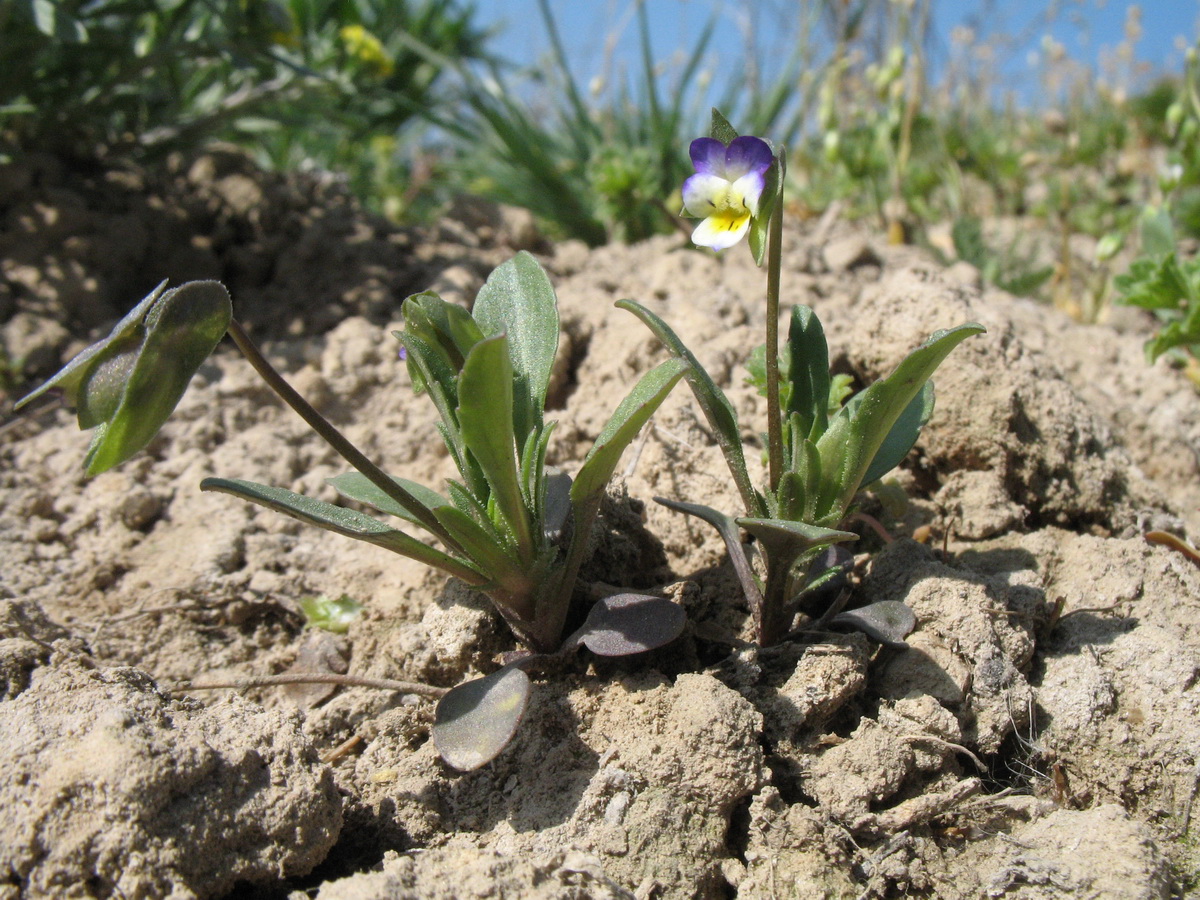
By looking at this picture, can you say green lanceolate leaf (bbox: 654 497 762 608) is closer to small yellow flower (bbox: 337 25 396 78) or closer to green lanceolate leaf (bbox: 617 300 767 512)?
green lanceolate leaf (bbox: 617 300 767 512)

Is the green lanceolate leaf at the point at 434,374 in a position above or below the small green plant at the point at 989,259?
below

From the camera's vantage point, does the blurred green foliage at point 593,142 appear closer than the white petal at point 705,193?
No

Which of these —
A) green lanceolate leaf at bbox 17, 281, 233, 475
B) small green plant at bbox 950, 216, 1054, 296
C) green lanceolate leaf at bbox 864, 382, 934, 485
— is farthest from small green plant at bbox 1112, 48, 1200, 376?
green lanceolate leaf at bbox 17, 281, 233, 475

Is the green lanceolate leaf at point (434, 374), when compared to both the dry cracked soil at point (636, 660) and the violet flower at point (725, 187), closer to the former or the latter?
the dry cracked soil at point (636, 660)

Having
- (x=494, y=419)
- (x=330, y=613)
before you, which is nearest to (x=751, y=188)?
(x=494, y=419)

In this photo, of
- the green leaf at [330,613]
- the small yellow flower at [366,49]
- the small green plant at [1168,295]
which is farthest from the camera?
the small yellow flower at [366,49]

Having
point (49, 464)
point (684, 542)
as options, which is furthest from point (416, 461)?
point (49, 464)

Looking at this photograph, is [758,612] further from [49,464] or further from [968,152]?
[968,152]

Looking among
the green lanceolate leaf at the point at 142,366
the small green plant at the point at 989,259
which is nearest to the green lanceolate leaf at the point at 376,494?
the green lanceolate leaf at the point at 142,366
